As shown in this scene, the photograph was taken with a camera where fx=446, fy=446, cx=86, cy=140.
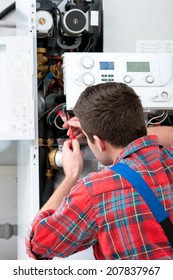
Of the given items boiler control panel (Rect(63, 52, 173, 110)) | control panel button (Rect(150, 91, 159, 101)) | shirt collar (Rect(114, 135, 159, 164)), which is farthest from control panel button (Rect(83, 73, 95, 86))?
shirt collar (Rect(114, 135, 159, 164))

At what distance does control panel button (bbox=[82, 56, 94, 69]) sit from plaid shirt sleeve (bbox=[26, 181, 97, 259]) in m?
0.61

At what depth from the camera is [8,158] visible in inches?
88.4

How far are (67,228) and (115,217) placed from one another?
5.4 inches

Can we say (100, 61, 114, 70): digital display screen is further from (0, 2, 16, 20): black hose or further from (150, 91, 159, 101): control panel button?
(0, 2, 16, 20): black hose

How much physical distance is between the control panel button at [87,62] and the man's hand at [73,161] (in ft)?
1.03

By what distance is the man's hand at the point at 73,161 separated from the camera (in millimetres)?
1488

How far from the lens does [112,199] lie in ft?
3.88

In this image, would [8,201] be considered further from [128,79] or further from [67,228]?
[67,228]

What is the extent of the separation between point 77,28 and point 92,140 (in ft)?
2.20

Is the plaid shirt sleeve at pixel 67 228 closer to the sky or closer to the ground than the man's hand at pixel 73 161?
closer to the ground

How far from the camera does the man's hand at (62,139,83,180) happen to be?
149cm

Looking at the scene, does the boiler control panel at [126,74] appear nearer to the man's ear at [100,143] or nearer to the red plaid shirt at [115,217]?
the man's ear at [100,143]

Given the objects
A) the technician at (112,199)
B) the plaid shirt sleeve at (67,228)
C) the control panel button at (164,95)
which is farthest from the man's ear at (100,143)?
the control panel button at (164,95)
